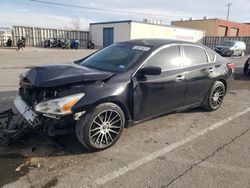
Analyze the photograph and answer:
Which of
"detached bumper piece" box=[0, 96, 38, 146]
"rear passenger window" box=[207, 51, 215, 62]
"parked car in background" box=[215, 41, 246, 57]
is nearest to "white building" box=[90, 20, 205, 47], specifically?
"parked car in background" box=[215, 41, 246, 57]

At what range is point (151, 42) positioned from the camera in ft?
14.7

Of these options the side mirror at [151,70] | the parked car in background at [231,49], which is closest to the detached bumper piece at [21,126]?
the side mirror at [151,70]

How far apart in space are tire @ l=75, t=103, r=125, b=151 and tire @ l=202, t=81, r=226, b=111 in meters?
2.52

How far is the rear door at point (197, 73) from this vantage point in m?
4.61

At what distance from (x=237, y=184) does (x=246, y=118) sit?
8.92 ft

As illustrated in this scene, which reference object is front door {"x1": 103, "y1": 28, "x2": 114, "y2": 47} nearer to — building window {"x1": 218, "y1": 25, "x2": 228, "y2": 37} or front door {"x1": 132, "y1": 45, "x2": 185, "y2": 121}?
building window {"x1": 218, "y1": 25, "x2": 228, "y2": 37}

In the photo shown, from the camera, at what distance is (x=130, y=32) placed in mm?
29766

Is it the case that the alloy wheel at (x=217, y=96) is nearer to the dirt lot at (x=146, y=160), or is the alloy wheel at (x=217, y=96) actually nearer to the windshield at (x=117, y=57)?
the dirt lot at (x=146, y=160)

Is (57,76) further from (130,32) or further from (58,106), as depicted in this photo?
(130,32)

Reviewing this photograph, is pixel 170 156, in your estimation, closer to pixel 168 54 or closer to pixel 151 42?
pixel 168 54

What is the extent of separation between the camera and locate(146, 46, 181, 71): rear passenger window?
4.07 metres

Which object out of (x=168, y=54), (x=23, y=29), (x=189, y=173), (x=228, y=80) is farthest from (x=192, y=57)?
(x=23, y=29)

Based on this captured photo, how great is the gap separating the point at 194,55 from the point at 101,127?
8.59 feet

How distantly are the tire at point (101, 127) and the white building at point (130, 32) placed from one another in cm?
2720
